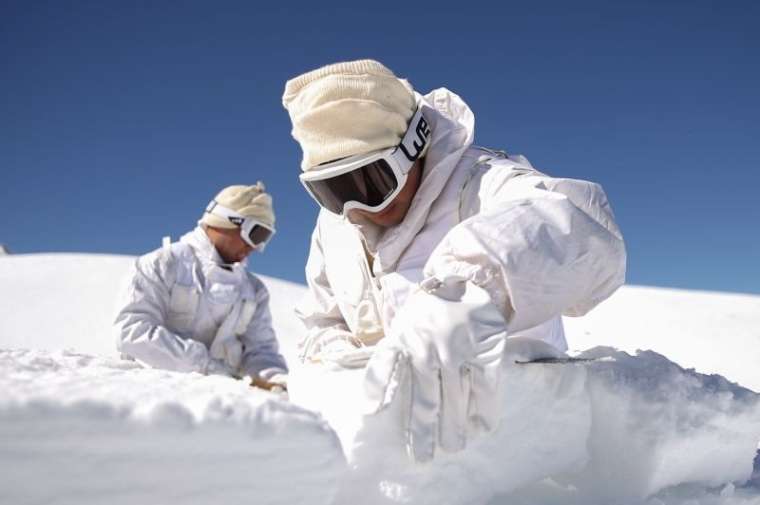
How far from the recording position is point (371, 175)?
1701 millimetres

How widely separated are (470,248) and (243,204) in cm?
346

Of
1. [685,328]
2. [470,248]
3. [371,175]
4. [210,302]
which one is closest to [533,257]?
[470,248]

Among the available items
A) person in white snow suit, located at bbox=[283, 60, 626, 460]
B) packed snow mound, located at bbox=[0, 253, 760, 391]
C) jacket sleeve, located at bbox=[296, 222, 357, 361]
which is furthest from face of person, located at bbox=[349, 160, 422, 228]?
packed snow mound, located at bbox=[0, 253, 760, 391]

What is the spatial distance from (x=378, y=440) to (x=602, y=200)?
872mm

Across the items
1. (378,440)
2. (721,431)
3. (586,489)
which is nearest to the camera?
(378,440)

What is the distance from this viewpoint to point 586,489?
128 centimetres

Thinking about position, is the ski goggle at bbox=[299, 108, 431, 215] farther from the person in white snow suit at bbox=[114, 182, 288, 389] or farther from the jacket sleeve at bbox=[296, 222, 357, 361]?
the person in white snow suit at bbox=[114, 182, 288, 389]

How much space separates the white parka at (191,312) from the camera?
154 inches

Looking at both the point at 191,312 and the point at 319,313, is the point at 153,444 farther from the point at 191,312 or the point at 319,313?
the point at 191,312

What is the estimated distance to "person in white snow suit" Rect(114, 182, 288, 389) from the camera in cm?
393

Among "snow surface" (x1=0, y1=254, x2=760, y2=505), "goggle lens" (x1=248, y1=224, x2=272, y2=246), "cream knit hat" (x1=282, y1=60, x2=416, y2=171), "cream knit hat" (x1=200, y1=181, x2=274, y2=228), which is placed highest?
"cream knit hat" (x1=282, y1=60, x2=416, y2=171)

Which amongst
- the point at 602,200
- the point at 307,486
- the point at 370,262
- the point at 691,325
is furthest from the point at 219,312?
the point at 691,325

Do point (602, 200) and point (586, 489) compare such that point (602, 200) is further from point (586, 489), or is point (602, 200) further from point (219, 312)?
point (219, 312)

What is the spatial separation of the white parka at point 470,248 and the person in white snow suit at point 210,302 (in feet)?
6.52
